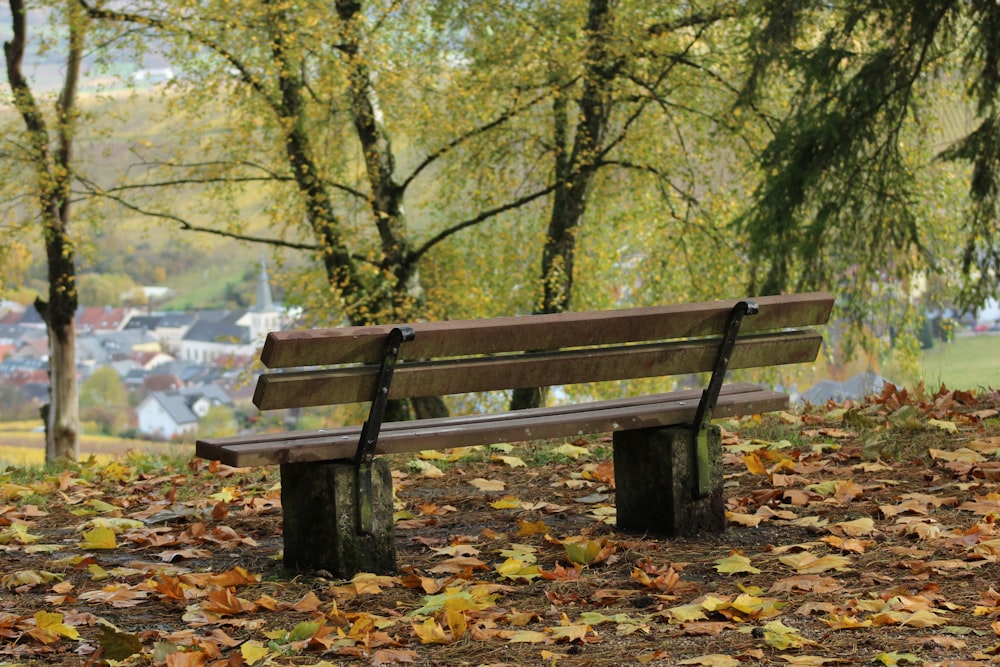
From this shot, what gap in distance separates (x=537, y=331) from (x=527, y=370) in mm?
195

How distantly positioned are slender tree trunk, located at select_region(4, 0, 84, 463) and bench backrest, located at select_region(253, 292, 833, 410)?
9.94 meters

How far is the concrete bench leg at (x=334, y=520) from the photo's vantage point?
146 inches

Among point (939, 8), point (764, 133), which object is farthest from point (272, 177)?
point (939, 8)

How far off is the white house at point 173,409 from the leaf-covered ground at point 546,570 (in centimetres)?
5972

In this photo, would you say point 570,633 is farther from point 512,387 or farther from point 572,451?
point 572,451

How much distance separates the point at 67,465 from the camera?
6629mm

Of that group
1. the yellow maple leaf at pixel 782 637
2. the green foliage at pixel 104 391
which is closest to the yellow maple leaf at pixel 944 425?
the yellow maple leaf at pixel 782 637

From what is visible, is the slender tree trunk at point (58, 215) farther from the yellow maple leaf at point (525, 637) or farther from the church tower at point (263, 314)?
the yellow maple leaf at point (525, 637)

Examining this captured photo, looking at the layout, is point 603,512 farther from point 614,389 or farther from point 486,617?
point 614,389

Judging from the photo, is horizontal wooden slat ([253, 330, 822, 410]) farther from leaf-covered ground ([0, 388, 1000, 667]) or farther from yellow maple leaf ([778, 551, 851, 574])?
yellow maple leaf ([778, 551, 851, 574])

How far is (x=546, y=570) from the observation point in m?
3.76

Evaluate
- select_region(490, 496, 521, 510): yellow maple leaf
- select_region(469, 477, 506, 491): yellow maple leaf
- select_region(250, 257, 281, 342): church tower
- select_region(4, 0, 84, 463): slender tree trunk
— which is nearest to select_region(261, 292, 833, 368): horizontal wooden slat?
select_region(490, 496, 521, 510): yellow maple leaf

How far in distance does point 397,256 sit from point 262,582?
33.2ft

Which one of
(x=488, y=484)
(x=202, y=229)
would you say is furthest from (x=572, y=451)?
(x=202, y=229)
